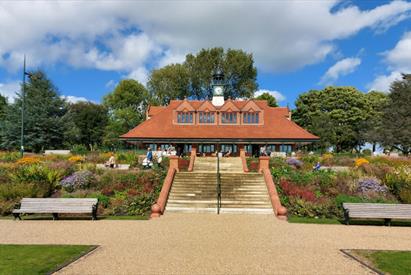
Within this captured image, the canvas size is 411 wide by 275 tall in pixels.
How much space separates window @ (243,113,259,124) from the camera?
4056cm


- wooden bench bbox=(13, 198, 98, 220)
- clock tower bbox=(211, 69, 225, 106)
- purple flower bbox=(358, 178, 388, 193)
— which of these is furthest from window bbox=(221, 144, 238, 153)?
wooden bench bbox=(13, 198, 98, 220)

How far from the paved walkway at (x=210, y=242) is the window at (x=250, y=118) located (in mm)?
24879

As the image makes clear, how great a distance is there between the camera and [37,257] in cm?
877

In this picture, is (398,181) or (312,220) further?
(398,181)

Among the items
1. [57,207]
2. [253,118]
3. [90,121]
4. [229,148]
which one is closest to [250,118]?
[253,118]

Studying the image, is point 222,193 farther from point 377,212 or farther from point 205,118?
point 205,118

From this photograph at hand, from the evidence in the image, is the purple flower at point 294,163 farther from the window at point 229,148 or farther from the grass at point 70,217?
the grass at point 70,217

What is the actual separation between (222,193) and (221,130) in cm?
1977

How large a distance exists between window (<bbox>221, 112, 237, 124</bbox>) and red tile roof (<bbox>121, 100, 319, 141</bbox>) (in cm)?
61

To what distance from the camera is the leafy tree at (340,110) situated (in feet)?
203

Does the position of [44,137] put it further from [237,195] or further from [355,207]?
[355,207]

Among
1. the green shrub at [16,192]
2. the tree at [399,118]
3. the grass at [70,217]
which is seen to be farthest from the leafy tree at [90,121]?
the grass at [70,217]

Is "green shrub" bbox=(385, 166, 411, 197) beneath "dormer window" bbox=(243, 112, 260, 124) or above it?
beneath

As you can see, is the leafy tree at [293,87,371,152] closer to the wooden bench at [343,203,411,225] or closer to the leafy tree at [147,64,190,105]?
the leafy tree at [147,64,190,105]
